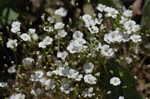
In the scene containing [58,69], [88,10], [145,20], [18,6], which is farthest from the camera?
[18,6]

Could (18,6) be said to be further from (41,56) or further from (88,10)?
(41,56)

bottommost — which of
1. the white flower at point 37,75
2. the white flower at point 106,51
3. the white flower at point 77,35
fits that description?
the white flower at point 37,75

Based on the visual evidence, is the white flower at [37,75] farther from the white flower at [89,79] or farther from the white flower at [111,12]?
the white flower at [111,12]

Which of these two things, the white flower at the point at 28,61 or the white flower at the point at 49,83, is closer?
the white flower at the point at 49,83

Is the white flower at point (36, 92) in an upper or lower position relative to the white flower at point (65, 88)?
upper

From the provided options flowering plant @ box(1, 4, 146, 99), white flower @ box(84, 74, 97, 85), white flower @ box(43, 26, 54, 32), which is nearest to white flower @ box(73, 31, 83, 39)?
flowering plant @ box(1, 4, 146, 99)

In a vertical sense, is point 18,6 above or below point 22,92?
above

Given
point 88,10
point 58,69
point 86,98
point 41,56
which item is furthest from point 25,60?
point 88,10

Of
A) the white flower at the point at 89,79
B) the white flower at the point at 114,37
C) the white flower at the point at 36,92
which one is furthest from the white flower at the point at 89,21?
the white flower at the point at 36,92
